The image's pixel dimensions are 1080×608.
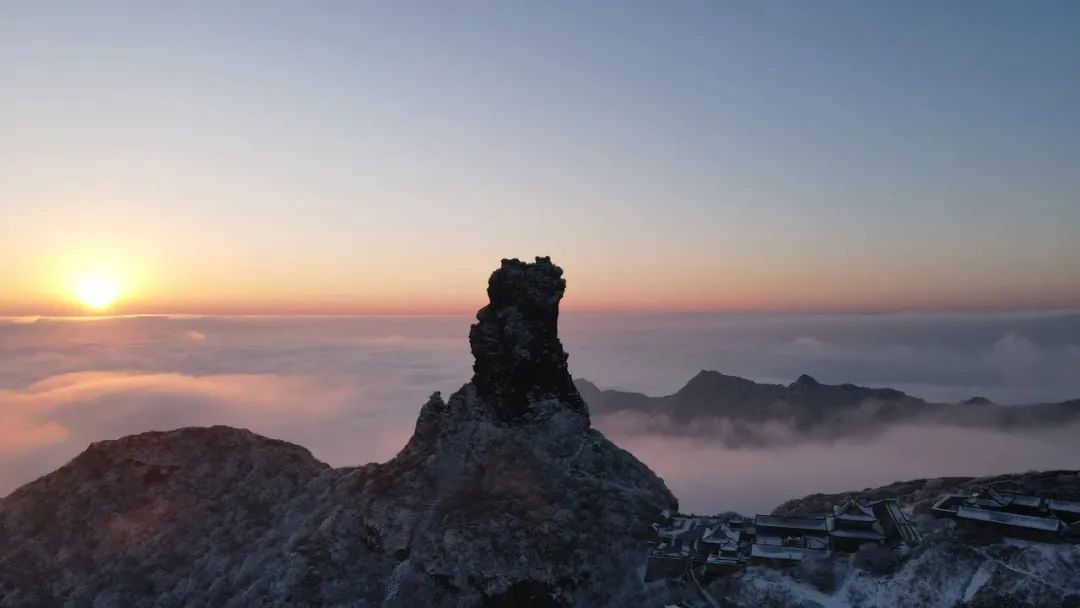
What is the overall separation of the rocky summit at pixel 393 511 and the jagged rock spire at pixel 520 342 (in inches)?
6.0

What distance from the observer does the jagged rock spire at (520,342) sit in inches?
2648

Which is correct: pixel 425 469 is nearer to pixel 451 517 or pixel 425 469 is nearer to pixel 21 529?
pixel 451 517

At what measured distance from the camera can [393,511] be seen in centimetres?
5944

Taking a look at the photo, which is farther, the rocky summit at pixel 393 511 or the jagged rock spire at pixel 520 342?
the jagged rock spire at pixel 520 342

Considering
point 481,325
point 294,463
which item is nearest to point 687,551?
point 481,325

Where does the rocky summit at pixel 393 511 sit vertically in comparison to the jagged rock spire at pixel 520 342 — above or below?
below

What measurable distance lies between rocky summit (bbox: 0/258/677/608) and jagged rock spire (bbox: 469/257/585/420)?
0.50 feet

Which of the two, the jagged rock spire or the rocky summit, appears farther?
the jagged rock spire

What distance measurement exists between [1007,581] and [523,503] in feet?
115

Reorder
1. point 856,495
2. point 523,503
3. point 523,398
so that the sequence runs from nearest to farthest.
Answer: point 523,503, point 523,398, point 856,495

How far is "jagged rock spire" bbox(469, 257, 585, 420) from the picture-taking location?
221ft

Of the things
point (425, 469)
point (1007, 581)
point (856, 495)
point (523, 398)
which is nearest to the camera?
point (1007, 581)

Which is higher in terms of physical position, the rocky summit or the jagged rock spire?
the jagged rock spire

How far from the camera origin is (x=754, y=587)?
49.1 meters
